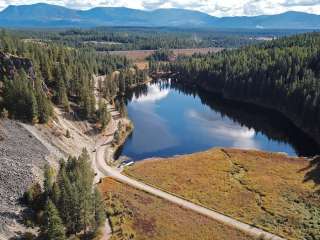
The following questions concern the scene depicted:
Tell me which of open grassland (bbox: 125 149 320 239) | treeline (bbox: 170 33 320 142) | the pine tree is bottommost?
open grassland (bbox: 125 149 320 239)

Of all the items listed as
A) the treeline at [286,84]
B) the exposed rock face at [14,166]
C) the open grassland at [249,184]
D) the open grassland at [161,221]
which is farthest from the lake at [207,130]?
the exposed rock face at [14,166]

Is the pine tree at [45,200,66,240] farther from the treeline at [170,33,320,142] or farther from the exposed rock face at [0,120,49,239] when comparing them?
the treeline at [170,33,320,142]

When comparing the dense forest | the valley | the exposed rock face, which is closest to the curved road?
the valley

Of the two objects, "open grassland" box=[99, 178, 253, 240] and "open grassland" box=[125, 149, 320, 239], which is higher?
"open grassland" box=[125, 149, 320, 239]

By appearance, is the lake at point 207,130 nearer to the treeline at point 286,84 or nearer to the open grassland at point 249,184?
the treeline at point 286,84

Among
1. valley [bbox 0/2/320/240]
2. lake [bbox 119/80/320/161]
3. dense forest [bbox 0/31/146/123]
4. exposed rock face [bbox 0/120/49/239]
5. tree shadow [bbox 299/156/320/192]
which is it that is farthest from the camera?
lake [bbox 119/80/320/161]

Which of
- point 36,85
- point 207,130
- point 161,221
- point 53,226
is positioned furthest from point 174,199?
point 207,130
